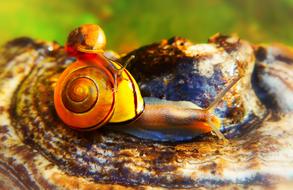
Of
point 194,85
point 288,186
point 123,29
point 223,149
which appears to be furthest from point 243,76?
point 123,29

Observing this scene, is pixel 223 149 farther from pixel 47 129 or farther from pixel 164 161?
pixel 47 129

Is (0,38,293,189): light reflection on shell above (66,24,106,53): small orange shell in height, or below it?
below

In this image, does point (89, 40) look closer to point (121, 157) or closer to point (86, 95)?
point (86, 95)

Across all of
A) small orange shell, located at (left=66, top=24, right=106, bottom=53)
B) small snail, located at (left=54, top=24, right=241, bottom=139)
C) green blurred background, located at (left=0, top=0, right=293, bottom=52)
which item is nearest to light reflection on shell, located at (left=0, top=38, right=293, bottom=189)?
small snail, located at (left=54, top=24, right=241, bottom=139)

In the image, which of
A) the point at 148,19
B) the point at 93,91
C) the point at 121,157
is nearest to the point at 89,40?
the point at 93,91

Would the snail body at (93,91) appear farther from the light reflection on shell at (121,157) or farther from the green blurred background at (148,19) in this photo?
the green blurred background at (148,19)

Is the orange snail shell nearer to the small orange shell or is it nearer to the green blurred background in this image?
the small orange shell

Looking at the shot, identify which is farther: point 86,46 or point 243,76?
point 243,76
